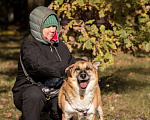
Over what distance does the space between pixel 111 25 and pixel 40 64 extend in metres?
2.64

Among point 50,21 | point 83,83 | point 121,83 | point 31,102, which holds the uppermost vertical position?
point 50,21

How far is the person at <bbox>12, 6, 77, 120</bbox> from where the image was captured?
13.4ft

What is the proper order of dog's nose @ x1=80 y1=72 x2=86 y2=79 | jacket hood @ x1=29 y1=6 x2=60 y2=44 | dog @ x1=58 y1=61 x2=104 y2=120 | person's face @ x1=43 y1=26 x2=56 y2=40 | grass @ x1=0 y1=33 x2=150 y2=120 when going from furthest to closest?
grass @ x1=0 y1=33 x2=150 y2=120, person's face @ x1=43 y1=26 x2=56 y2=40, jacket hood @ x1=29 y1=6 x2=60 y2=44, dog @ x1=58 y1=61 x2=104 y2=120, dog's nose @ x1=80 y1=72 x2=86 y2=79

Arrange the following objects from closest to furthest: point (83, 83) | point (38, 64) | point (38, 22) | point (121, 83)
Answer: point (83, 83)
point (38, 64)
point (38, 22)
point (121, 83)

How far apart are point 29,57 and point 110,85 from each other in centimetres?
383

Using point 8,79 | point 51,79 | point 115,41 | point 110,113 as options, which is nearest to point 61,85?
point 51,79

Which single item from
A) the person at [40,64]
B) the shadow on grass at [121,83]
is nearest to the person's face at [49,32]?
the person at [40,64]

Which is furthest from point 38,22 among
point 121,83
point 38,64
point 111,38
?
point 121,83

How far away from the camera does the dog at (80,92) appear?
388cm

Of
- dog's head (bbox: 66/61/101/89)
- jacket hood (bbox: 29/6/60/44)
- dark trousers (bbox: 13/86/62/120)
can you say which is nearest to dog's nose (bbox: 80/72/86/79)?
dog's head (bbox: 66/61/101/89)

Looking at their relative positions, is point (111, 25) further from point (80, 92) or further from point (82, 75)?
point (82, 75)

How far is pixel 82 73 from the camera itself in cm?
377

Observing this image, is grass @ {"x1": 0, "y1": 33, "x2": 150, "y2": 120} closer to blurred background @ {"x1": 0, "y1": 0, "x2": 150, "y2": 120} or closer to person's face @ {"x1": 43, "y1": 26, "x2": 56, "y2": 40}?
blurred background @ {"x1": 0, "y1": 0, "x2": 150, "y2": 120}

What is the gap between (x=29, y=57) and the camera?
13.6 ft
